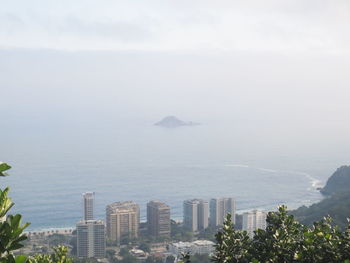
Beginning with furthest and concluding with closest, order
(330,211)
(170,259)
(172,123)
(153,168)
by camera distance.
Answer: (172,123)
(153,168)
(330,211)
(170,259)

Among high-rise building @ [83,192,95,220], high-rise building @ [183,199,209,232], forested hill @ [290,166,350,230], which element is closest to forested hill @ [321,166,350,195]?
forested hill @ [290,166,350,230]

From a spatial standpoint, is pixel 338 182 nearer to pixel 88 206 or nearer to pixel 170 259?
pixel 88 206

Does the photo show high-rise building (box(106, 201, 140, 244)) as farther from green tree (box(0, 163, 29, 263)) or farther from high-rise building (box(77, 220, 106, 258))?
green tree (box(0, 163, 29, 263))

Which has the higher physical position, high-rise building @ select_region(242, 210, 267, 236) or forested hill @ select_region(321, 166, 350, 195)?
forested hill @ select_region(321, 166, 350, 195)

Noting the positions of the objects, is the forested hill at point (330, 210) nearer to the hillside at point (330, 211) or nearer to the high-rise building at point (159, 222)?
the hillside at point (330, 211)

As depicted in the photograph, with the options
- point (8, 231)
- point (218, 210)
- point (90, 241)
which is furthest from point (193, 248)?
point (8, 231)

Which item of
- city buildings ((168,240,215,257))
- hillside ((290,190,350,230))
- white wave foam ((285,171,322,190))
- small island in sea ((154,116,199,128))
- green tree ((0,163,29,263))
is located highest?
small island in sea ((154,116,199,128))

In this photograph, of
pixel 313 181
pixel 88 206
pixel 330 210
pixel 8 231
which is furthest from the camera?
pixel 313 181
